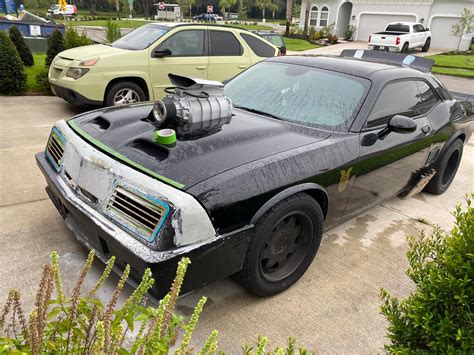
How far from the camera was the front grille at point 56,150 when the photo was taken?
8.82 ft

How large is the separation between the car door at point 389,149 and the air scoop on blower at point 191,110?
1.15 metres

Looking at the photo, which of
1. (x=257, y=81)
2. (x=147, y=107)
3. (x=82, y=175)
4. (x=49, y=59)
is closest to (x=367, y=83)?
(x=257, y=81)

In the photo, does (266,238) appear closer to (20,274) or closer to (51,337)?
(51,337)

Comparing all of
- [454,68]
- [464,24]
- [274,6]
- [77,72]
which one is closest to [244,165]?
[77,72]

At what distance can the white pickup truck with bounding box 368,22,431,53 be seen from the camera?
2075 cm

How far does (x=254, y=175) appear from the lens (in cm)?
222

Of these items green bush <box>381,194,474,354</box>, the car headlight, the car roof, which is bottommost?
green bush <box>381,194,474,354</box>

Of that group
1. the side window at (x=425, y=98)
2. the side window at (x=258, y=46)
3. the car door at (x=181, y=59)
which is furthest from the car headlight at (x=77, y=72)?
the side window at (x=425, y=98)

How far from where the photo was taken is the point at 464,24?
78.9 feet

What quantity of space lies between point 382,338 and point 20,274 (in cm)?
240

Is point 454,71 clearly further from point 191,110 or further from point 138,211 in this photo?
point 138,211

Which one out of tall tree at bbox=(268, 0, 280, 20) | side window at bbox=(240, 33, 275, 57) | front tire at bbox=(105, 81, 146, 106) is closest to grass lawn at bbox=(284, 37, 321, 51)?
side window at bbox=(240, 33, 275, 57)

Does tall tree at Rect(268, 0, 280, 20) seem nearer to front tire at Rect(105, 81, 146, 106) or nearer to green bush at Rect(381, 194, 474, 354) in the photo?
front tire at Rect(105, 81, 146, 106)

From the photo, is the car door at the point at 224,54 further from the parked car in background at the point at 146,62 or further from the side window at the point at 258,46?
the side window at the point at 258,46
